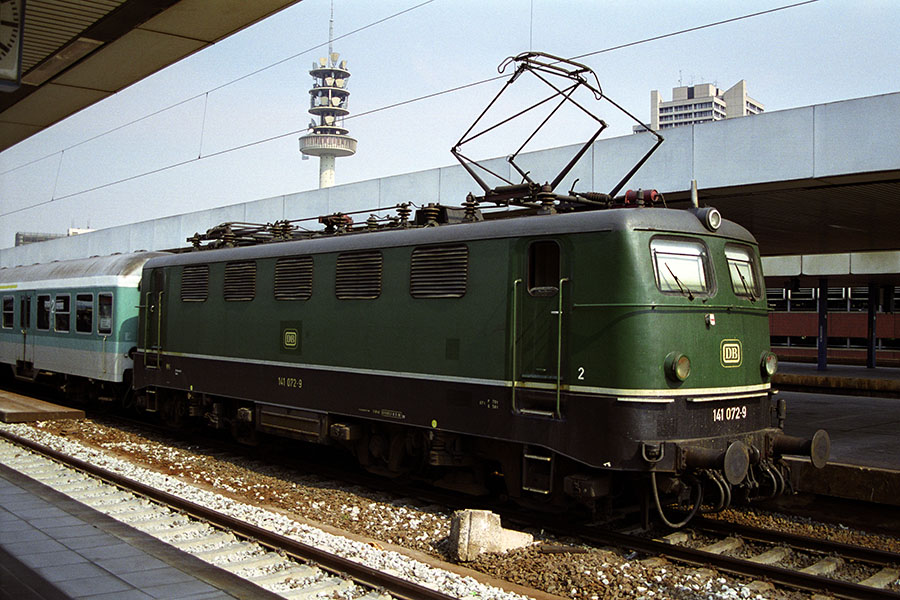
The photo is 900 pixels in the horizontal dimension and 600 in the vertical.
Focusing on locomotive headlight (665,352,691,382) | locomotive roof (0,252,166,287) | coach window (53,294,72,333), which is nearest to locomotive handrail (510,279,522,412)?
locomotive headlight (665,352,691,382)

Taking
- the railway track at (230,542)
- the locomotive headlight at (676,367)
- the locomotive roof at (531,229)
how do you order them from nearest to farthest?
the railway track at (230,542), the locomotive headlight at (676,367), the locomotive roof at (531,229)

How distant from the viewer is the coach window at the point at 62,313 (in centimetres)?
1950

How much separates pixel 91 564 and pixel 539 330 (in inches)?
188

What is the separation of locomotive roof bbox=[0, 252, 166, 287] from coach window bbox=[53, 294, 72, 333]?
44 cm

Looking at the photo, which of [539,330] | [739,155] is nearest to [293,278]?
[539,330]

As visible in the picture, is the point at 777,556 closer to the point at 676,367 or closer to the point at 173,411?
the point at 676,367

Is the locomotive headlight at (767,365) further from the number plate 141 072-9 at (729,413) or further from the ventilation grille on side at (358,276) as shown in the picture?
the ventilation grille on side at (358,276)

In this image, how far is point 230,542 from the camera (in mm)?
8430

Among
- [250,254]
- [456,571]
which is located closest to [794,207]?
[250,254]

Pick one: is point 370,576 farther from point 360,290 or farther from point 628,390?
point 360,290

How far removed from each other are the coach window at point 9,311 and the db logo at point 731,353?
65.0ft

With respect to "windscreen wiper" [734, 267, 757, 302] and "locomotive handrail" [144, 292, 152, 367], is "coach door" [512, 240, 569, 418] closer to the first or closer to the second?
"windscreen wiper" [734, 267, 757, 302]

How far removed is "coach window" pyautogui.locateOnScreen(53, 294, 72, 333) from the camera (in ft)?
64.0

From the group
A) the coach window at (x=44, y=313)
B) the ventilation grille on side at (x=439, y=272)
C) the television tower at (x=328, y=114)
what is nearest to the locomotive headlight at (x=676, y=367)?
the ventilation grille on side at (x=439, y=272)
